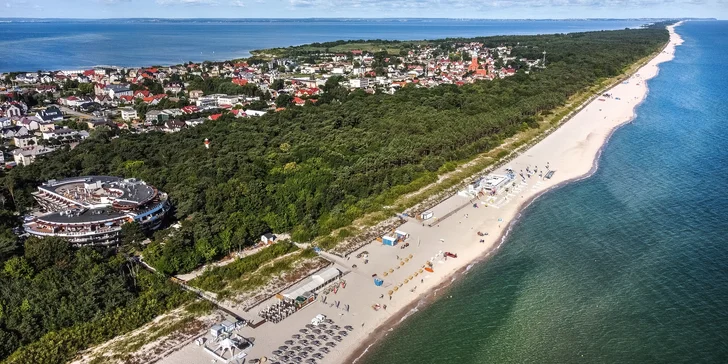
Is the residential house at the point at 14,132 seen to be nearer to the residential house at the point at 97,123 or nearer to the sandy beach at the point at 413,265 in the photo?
the residential house at the point at 97,123

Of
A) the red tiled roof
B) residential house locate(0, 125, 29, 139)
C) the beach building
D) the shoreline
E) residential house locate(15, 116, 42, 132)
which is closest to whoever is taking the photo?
the shoreline

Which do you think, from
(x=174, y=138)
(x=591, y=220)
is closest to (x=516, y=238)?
(x=591, y=220)

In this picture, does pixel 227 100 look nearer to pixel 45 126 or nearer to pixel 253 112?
pixel 253 112

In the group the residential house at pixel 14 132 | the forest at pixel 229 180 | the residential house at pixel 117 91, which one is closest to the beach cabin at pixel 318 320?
the forest at pixel 229 180

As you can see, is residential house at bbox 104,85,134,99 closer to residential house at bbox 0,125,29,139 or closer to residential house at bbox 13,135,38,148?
residential house at bbox 0,125,29,139

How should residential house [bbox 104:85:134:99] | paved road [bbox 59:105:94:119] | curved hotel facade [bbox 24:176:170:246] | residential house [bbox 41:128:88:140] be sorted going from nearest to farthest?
curved hotel facade [bbox 24:176:170:246], residential house [bbox 41:128:88:140], paved road [bbox 59:105:94:119], residential house [bbox 104:85:134:99]

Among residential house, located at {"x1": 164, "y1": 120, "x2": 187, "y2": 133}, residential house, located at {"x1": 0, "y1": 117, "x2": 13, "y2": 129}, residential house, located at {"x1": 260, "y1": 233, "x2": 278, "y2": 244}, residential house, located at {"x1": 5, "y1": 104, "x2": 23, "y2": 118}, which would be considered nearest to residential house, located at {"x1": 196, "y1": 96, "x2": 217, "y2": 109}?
residential house, located at {"x1": 164, "y1": 120, "x2": 187, "y2": 133}
